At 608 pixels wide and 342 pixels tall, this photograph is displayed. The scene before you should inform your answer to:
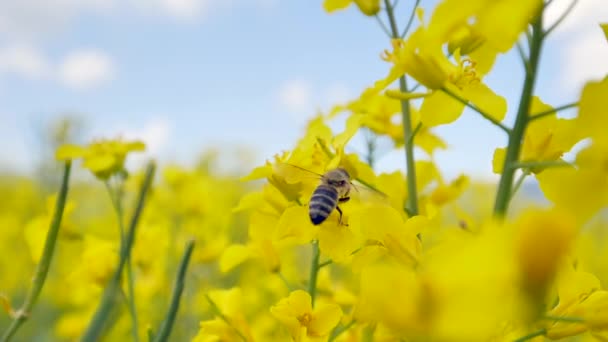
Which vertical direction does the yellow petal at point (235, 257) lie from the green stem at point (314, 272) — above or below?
above

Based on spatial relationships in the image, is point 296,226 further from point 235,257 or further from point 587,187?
point 587,187

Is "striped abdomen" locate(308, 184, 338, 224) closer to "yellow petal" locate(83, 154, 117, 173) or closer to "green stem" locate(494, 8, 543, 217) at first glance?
"green stem" locate(494, 8, 543, 217)

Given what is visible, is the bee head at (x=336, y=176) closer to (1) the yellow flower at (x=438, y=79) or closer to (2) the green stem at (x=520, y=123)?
(1) the yellow flower at (x=438, y=79)

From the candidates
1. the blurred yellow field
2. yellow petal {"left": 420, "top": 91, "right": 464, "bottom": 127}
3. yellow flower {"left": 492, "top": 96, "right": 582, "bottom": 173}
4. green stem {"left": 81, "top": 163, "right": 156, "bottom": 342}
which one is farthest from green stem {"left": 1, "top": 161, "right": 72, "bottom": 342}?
yellow flower {"left": 492, "top": 96, "right": 582, "bottom": 173}

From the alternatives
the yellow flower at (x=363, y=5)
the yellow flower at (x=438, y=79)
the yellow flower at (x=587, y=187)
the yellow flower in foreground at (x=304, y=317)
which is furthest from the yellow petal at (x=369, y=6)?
the yellow flower at (x=587, y=187)

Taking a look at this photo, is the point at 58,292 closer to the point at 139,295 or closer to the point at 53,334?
the point at 53,334

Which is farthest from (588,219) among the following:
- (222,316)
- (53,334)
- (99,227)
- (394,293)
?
(99,227)

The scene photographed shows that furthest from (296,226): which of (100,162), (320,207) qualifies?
(100,162)
